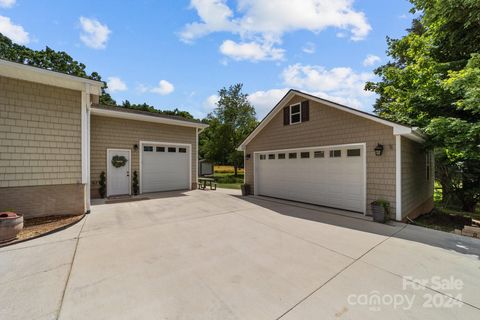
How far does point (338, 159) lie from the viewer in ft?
24.8

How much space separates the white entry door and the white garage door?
0.67m

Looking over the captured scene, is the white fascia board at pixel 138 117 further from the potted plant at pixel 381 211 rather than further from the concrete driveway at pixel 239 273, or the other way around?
the potted plant at pixel 381 211

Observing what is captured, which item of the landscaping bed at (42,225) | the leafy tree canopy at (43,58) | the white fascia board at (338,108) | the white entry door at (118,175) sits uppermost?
the leafy tree canopy at (43,58)

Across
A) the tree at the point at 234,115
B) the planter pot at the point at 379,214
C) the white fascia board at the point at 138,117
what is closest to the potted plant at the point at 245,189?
the white fascia board at the point at 138,117

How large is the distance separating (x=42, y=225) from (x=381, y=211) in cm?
908

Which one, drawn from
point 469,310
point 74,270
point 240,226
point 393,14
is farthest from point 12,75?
point 393,14

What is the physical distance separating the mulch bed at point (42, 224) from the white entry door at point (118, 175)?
138 inches

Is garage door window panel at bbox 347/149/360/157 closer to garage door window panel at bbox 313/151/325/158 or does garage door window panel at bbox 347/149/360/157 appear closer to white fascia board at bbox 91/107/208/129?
garage door window panel at bbox 313/151/325/158

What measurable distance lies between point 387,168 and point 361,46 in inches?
219

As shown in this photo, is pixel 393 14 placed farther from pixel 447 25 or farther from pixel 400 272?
pixel 400 272

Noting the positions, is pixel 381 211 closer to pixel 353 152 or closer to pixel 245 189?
pixel 353 152

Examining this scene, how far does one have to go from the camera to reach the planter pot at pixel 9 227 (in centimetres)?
401

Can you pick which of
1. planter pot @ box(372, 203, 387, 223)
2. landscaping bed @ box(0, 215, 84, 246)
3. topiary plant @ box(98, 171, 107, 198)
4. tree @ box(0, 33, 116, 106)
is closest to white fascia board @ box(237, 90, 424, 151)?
planter pot @ box(372, 203, 387, 223)

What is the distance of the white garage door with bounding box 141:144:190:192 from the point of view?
33.3 ft
